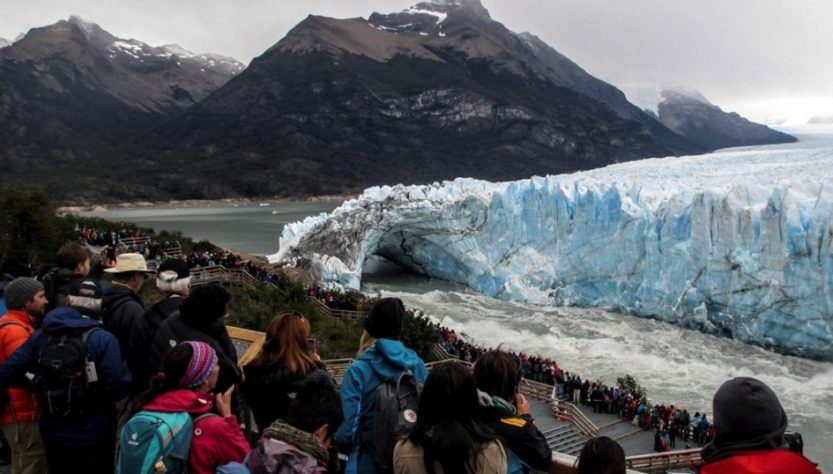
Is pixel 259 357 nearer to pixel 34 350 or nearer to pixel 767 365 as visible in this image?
pixel 34 350

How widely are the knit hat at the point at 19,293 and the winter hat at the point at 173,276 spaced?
0.60 m

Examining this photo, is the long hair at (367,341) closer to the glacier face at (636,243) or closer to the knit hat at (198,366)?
the knit hat at (198,366)

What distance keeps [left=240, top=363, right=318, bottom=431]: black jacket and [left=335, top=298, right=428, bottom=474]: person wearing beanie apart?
0.25 meters

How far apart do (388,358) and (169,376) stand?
0.82 m

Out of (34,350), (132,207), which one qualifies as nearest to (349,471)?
(34,350)

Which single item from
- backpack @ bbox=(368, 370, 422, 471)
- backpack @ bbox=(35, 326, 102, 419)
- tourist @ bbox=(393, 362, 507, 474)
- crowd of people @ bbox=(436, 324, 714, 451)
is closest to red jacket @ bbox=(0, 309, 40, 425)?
backpack @ bbox=(35, 326, 102, 419)

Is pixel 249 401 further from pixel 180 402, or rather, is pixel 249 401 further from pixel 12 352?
pixel 12 352

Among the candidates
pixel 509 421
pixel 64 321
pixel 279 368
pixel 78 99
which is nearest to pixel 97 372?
pixel 64 321

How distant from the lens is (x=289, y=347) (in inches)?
102

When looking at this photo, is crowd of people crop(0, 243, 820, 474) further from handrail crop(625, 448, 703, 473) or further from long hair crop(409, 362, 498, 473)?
handrail crop(625, 448, 703, 473)

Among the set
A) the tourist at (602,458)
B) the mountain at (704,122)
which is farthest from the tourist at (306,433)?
the mountain at (704,122)

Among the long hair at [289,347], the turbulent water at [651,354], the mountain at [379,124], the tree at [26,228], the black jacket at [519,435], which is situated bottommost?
the turbulent water at [651,354]

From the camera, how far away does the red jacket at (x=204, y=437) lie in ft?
6.81

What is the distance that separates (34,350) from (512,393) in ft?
6.69
